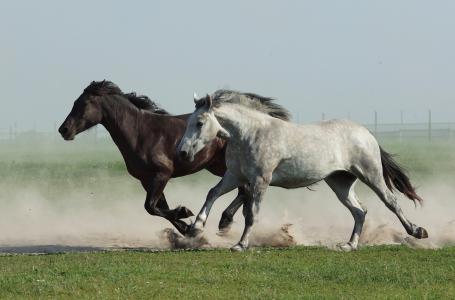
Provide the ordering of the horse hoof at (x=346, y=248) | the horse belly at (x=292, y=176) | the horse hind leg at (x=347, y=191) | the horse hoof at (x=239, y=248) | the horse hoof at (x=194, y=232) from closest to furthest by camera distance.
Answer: the horse hoof at (x=194, y=232)
the horse hoof at (x=239, y=248)
the horse hoof at (x=346, y=248)
the horse belly at (x=292, y=176)
the horse hind leg at (x=347, y=191)

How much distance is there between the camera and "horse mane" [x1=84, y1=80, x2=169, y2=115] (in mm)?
14867

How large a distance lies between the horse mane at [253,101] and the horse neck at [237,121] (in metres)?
0.14

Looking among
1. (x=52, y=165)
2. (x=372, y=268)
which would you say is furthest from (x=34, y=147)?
(x=372, y=268)

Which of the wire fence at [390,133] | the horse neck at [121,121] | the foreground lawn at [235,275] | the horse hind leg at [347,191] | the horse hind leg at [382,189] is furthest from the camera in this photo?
the wire fence at [390,133]

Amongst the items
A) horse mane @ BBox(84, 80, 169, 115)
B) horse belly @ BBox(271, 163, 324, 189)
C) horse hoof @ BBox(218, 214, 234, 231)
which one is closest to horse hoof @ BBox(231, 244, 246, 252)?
horse belly @ BBox(271, 163, 324, 189)

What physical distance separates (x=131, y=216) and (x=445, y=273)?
37.3 feet

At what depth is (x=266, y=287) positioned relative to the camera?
9.55 metres

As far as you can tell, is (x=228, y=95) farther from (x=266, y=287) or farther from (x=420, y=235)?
(x=266, y=287)

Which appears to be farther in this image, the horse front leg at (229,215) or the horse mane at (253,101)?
the horse front leg at (229,215)

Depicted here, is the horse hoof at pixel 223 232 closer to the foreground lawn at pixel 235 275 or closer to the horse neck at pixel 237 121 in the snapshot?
the foreground lawn at pixel 235 275

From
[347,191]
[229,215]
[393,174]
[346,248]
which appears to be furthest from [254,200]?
[393,174]

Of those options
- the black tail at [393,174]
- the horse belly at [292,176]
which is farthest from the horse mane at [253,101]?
the black tail at [393,174]

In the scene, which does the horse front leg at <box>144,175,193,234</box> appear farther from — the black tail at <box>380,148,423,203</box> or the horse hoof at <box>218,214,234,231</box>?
the black tail at <box>380,148,423,203</box>

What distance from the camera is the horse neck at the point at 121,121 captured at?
14422 millimetres
